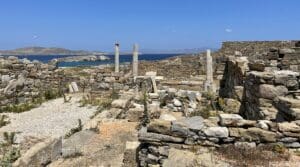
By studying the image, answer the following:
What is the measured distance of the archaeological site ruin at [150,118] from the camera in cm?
655

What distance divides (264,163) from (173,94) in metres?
7.41

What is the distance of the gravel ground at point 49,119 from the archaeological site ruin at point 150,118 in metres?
0.03

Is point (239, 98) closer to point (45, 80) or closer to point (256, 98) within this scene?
point (256, 98)

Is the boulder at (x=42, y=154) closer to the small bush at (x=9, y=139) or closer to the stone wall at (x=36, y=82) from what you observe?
the small bush at (x=9, y=139)

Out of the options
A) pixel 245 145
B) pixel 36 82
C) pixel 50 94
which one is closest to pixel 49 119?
pixel 50 94

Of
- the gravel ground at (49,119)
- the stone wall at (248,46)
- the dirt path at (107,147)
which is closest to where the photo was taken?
the dirt path at (107,147)

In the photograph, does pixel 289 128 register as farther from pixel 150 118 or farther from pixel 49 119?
pixel 49 119

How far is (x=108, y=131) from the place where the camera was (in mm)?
10391

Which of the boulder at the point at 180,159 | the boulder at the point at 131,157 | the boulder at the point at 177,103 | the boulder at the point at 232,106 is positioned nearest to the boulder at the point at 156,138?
the boulder at the point at 180,159

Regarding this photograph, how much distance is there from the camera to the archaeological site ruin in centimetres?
655

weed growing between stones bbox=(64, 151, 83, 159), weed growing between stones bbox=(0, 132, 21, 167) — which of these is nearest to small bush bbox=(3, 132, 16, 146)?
weed growing between stones bbox=(0, 132, 21, 167)

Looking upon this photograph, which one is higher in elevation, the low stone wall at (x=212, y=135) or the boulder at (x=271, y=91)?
the boulder at (x=271, y=91)

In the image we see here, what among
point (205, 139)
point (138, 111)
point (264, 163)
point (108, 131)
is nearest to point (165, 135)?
point (205, 139)

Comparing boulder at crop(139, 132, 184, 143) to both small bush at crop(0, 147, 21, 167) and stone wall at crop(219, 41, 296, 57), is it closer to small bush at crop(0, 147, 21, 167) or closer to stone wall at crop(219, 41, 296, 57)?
small bush at crop(0, 147, 21, 167)
